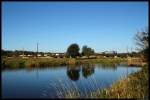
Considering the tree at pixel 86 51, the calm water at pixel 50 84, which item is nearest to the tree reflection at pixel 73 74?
the calm water at pixel 50 84

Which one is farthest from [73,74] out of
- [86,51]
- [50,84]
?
[86,51]

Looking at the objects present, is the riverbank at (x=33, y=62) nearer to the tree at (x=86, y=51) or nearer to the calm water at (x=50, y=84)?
the calm water at (x=50, y=84)

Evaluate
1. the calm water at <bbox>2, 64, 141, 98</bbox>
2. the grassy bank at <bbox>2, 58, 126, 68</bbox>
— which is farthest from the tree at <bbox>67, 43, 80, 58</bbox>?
the calm water at <bbox>2, 64, 141, 98</bbox>

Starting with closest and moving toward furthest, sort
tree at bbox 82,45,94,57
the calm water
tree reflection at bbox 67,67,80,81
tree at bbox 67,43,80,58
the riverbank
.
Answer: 1. the calm water
2. tree reflection at bbox 67,67,80,81
3. the riverbank
4. tree at bbox 67,43,80,58
5. tree at bbox 82,45,94,57

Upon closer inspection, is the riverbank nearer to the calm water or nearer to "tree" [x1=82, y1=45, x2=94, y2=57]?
the calm water

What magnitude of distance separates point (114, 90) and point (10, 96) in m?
6.03

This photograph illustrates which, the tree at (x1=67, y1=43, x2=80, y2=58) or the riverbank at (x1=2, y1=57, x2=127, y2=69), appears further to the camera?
the tree at (x1=67, y1=43, x2=80, y2=58)

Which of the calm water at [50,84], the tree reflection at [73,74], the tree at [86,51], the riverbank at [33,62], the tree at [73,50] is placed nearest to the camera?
the calm water at [50,84]

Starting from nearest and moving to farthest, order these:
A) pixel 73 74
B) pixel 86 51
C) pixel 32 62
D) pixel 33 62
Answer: pixel 73 74
pixel 32 62
pixel 33 62
pixel 86 51

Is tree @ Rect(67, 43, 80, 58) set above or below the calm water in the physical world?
above

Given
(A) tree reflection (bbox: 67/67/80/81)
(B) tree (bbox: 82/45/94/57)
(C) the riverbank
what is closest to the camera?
(A) tree reflection (bbox: 67/67/80/81)

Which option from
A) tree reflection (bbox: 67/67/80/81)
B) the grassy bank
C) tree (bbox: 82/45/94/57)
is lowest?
tree reflection (bbox: 67/67/80/81)

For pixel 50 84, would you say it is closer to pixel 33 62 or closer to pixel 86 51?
pixel 33 62

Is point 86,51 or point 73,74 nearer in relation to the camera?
point 73,74
